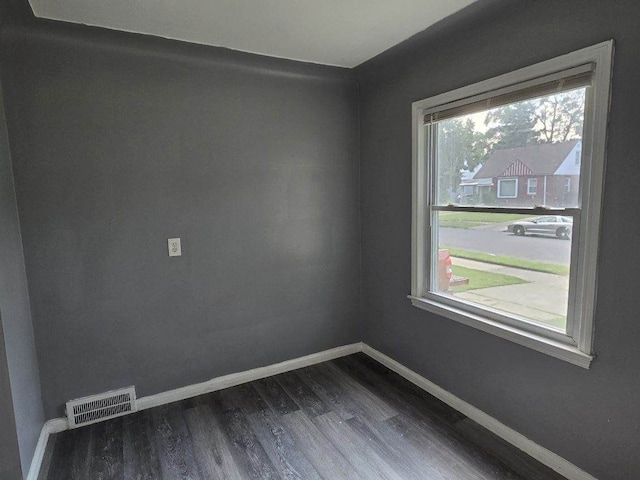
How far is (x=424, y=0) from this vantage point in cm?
185

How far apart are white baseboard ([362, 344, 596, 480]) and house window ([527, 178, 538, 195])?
1332 mm

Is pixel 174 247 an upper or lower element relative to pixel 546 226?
lower

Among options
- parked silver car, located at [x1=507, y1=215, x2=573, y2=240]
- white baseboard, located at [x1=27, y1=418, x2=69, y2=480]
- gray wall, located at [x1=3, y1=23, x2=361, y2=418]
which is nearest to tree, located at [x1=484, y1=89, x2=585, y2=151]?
parked silver car, located at [x1=507, y1=215, x2=573, y2=240]

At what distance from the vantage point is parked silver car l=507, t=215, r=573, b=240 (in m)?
1.75

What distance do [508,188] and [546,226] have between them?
0.29 m

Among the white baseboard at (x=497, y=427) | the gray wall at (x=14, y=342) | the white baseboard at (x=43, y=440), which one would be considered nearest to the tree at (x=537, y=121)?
the white baseboard at (x=497, y=427)

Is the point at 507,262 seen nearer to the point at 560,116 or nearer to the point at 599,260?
the point at 599,260

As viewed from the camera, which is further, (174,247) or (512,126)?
(174,247)

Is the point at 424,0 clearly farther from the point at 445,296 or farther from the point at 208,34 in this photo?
the point at 445,296

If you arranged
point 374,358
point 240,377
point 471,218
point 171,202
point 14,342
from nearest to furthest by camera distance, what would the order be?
point 14,342 < point 471,218 < point 171,202 < point 240,377 < point 374,358

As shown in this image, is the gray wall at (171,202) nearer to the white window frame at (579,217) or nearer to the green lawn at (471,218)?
the green lawn at (471,218)

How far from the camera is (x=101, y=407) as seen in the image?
2.31 metres

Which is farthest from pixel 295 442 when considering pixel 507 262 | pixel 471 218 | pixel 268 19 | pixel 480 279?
pixel 268 19

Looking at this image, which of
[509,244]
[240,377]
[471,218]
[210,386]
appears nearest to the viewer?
[509,244]
